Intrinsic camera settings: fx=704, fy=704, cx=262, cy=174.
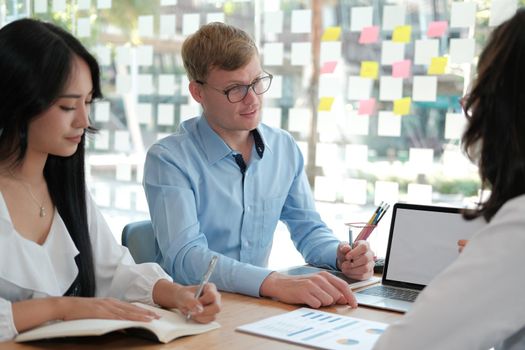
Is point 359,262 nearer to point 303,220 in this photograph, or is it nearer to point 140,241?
point 303,220

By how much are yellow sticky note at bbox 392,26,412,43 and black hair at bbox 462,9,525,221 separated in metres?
2.04

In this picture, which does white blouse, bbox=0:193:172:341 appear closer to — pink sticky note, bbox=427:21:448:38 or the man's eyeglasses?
the man's eyeglasses

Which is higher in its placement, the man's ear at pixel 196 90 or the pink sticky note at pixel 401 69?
the pink sticky note at pixel 401 69

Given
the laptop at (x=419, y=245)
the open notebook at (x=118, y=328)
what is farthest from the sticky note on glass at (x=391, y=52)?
the open notebook at (x=118, y=328)

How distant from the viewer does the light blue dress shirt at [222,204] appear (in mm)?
1952

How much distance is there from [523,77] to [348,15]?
229 centimetres

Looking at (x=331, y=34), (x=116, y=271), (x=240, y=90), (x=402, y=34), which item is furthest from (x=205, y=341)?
(x=331, y=34)

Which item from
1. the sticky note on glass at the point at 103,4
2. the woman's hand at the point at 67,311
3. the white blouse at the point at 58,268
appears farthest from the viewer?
the sticky note on glass at the point at 103,4

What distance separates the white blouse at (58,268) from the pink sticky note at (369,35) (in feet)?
5.83

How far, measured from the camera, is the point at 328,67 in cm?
333

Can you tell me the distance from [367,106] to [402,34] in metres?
0.35

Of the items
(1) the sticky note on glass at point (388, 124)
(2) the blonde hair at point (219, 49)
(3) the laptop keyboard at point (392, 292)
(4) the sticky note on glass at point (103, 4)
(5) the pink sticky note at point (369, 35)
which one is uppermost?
(4) the sticky note on glass at point (103, 4)

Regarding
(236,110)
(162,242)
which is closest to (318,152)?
(236,110)

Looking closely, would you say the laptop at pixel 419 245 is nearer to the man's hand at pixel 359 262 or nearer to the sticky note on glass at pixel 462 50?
the man's hand at pixel 359 262
